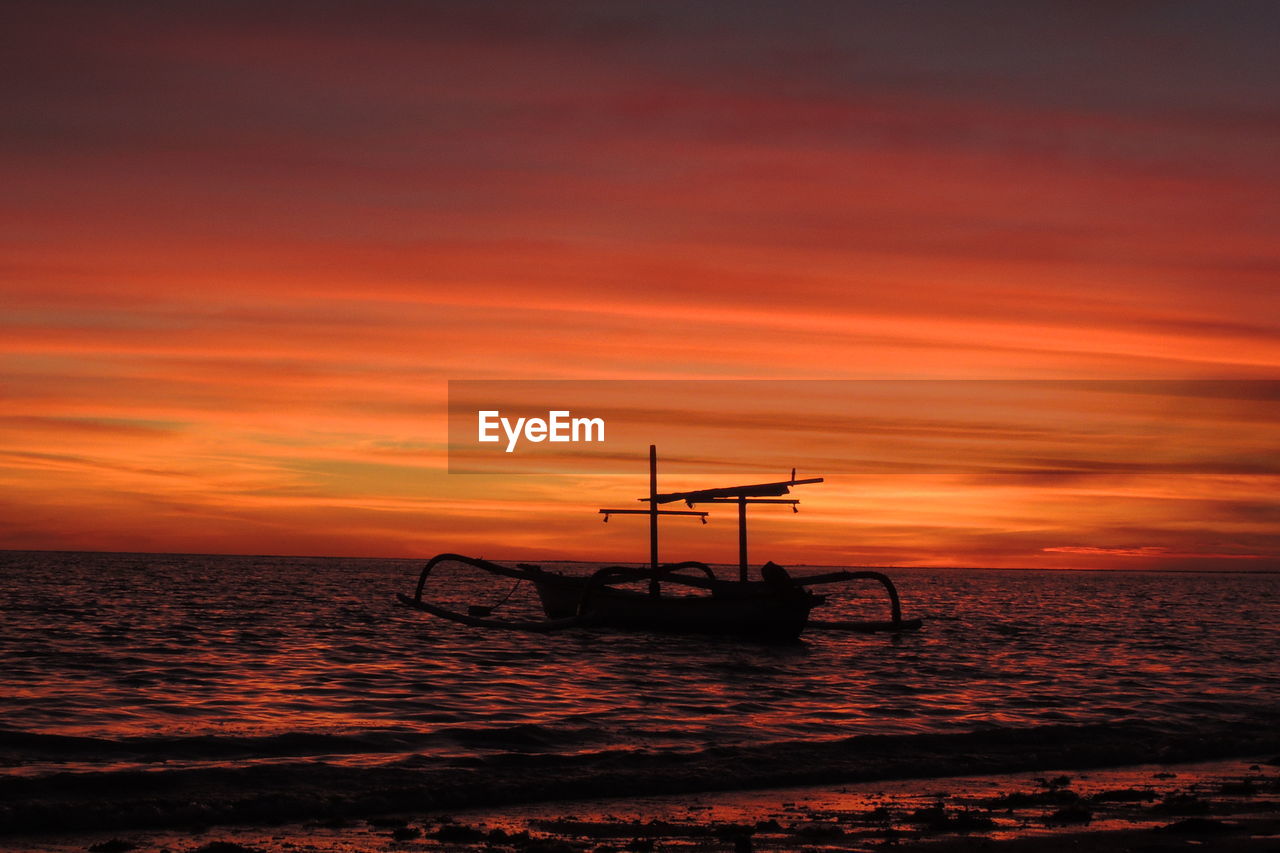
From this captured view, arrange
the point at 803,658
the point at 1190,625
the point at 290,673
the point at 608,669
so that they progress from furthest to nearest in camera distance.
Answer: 1. the point at 1190,625
2. the point at 803,658
3. the point at 608,669
4. the point at 290,673

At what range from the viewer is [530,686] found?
1117 inches

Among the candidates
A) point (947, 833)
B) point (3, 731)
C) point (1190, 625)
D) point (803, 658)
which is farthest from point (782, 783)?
point (1190, 625)

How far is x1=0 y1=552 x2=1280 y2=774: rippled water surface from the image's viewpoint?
63.9 feet

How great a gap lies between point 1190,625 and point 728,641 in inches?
1304

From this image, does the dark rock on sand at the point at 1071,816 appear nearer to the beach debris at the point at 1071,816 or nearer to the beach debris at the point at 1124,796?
the beach debris at the point at 1071,816

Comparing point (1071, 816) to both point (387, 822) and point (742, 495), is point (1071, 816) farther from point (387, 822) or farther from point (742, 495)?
point (742, 495)

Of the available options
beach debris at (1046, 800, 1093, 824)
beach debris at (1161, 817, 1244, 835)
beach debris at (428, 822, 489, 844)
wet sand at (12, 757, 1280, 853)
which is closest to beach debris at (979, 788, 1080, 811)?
wet sand at (12, 757, 1280, 853)

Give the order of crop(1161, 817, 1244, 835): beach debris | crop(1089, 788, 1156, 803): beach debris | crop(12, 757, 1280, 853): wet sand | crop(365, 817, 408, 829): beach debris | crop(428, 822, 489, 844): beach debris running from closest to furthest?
1. crop(12, 757, 1280, 853): wet sand
2. crop(1161, 817, 1244, 835): beach debris
3. crop(428, 822, 489, 844): beach debris
4. crop(365, 817, 408, 829): beach debris
5. crop(1089, 788, 1156, 803): beach debris

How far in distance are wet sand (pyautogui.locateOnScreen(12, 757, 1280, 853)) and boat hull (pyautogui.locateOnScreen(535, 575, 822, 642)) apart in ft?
88.8

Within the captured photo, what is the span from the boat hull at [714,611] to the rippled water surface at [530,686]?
2.52ft

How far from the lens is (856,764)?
16.6 metres

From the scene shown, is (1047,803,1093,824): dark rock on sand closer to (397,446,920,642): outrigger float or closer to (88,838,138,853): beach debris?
(88,838,138,853): beach debris

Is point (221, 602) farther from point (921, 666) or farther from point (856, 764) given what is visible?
point (856, 764)

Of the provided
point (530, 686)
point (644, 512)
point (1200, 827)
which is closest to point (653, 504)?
point (644, 512)
